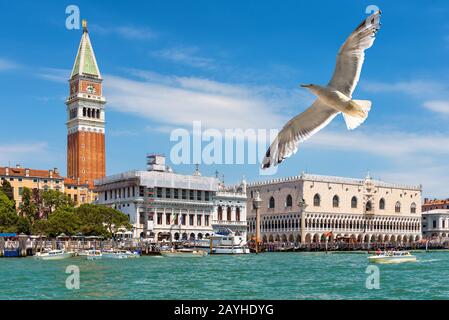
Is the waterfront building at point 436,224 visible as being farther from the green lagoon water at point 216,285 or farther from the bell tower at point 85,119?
the green lagoon water at point 216,285

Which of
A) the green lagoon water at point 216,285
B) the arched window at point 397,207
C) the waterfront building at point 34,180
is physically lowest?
the green lagoon water at point 216,285

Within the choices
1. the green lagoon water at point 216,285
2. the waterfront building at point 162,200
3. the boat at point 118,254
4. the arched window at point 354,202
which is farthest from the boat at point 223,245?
the arched window at point 354,202

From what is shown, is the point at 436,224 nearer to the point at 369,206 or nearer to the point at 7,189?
the point at 369,206

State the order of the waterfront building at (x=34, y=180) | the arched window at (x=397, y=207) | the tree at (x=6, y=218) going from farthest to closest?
the arched window at (x=397, y=207) → the waterfront building at (x=34, y=180) → the tree at (x=6, y=218)

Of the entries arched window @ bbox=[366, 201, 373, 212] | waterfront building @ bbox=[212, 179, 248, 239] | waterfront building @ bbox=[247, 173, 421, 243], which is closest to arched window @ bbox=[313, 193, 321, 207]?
waterfront building @ bbox=[247, 173, 421, 243]

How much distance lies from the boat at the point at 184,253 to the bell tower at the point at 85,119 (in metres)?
31.7

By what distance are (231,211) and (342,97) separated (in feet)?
222

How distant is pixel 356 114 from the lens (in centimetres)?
565

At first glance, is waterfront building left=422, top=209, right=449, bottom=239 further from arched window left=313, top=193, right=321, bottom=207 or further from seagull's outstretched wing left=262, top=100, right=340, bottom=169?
seagull's outstretched wing left=262, top=100, right=340, bottom=169

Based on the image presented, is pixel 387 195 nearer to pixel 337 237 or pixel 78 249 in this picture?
pixel 337 237

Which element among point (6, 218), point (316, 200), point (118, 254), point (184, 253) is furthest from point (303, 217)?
point (6, 218)

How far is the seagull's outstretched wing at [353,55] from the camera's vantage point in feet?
17.1

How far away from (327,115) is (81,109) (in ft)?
263
